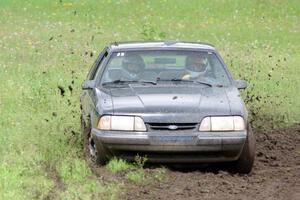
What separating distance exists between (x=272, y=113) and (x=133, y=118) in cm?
596

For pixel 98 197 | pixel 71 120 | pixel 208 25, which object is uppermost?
pixel 98 197

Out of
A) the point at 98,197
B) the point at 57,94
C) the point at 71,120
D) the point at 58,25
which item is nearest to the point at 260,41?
the point at 58,25

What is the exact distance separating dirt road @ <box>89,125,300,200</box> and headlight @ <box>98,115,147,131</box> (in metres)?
0.50

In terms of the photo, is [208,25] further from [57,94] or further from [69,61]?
[57,94]

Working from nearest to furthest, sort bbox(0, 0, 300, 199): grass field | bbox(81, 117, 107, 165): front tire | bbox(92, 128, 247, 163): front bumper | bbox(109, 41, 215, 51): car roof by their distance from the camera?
bbox(92, 128, 247, 163): front bumper
bbox(81, 117, 107, 165): front tire
bbox(0, 0, 300, 199): grass field
bbox(109, 41, 215, 51): car roof

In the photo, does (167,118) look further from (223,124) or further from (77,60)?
(77,60)

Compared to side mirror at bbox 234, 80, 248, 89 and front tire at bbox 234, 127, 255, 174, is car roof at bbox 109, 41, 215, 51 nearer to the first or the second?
side mirror at bbox 234, 80, 248, 89

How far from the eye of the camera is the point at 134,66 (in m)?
10.6

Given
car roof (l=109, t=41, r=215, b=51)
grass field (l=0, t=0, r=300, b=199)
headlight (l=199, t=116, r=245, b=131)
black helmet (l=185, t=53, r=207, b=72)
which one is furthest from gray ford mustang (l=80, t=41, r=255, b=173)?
grass field (l=0, t=0, r=300, b=199)

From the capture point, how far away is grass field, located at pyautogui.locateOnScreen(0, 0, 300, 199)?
947cm

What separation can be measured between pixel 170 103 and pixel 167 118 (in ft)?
0.90

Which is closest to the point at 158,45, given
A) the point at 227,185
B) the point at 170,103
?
the point at 170,103

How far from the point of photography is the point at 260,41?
26641mm

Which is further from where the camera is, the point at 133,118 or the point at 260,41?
the point at 260,41
